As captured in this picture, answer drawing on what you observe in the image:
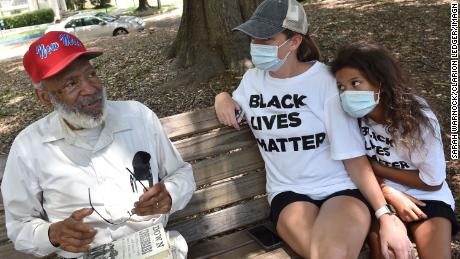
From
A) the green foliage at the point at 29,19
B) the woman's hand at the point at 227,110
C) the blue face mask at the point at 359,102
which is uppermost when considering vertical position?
the blue face mask at the point at 359,102

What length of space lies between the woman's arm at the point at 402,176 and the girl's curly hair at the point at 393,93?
184mm

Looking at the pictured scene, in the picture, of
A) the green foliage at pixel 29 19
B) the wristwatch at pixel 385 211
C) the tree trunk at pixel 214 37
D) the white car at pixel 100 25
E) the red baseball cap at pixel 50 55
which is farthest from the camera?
the green foliage at pixel 29 19

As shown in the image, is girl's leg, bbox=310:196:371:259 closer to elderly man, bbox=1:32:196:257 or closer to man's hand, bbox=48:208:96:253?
elderly man, bbox=1:32:196:257

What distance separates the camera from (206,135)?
278 centimetres

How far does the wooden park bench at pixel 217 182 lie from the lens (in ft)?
8.95

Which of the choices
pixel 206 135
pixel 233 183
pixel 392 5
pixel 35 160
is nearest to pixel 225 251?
pixel 233 183

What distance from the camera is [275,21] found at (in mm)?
2496

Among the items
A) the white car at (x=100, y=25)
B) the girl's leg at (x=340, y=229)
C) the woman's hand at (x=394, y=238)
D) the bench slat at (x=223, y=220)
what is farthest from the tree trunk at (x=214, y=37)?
the white car at (x=100, y=25)

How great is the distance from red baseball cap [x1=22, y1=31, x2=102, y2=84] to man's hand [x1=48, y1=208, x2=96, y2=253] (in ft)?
2.23

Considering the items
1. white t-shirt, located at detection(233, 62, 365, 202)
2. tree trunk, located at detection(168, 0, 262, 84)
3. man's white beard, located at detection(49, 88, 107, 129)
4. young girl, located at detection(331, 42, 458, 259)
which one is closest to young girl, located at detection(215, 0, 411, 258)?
white t-shirt, located at detection(233, 62, 365, 202)

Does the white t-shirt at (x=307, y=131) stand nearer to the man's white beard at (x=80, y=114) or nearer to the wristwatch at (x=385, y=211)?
the wristwatch at (x=385, y=211)

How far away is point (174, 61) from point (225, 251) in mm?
4661

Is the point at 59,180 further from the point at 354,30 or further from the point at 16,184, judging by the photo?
the point at 354,30

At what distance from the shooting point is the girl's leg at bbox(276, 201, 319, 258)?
2.31 m
